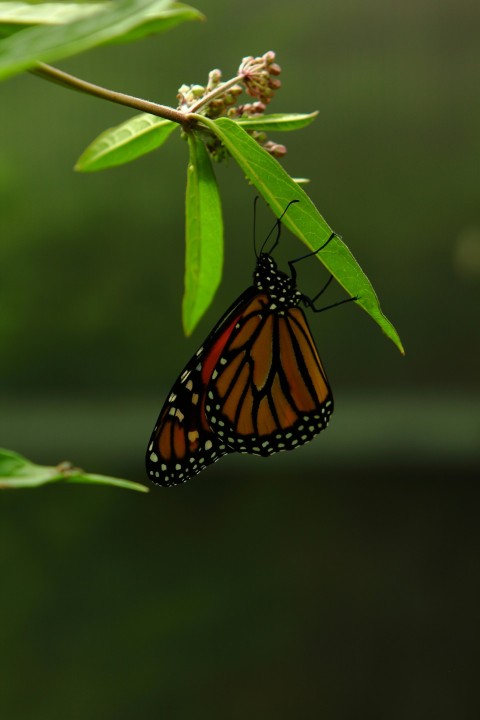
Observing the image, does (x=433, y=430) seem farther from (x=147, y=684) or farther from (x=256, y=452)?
(x=256, y=452)

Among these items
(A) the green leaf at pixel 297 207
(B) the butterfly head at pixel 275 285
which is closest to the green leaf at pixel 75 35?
(A) the green leaf at pixel 297 207

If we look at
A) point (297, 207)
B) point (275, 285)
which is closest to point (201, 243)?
point (297, 207)

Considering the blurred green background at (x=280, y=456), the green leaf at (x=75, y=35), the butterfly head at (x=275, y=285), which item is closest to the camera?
the green leaf at (x=75, y=35)

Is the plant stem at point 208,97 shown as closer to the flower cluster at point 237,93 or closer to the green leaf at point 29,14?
the flower cluster at point 237,93

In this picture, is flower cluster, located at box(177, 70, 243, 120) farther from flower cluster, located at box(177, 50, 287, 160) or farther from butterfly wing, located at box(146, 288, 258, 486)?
butterfly wing, located at box(146, 288, 258, 486)

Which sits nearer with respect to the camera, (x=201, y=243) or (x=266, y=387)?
(x=201, y=243)

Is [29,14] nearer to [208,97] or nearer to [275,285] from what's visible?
[208,97]
